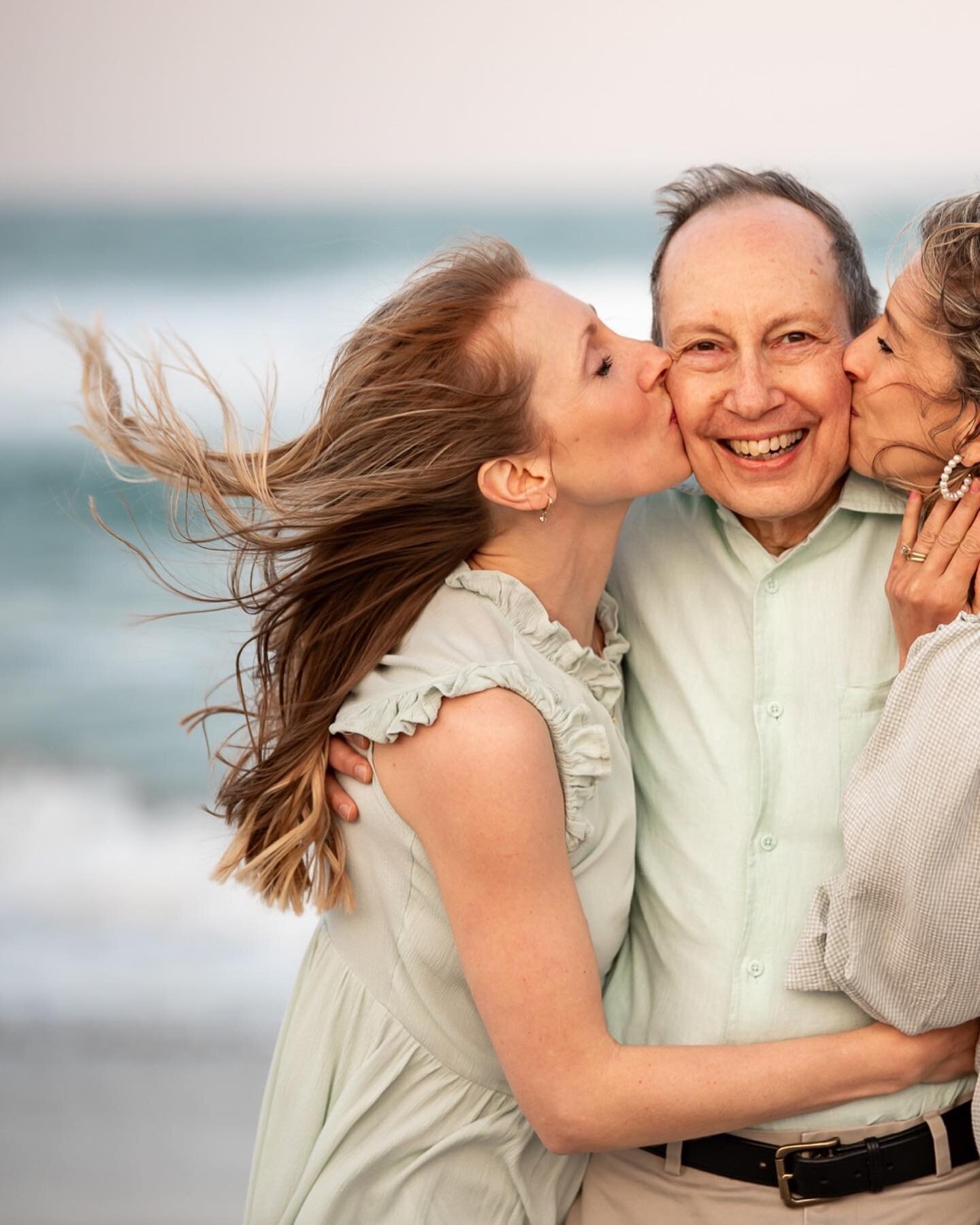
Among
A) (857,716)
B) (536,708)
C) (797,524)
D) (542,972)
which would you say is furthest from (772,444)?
(542,972)

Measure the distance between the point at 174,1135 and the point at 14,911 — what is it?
1.68 metres

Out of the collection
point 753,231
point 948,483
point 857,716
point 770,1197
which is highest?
point 753,231

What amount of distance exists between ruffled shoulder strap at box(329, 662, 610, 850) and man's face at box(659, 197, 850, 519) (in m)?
0.40

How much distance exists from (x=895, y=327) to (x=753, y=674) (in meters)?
0.46

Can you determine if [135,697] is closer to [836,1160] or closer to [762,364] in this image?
[762,364]

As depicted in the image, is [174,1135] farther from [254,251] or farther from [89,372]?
[254,251]

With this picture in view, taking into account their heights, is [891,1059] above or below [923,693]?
below

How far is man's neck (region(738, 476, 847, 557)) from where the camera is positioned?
6.16 feet

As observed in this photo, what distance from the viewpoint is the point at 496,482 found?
1.79m

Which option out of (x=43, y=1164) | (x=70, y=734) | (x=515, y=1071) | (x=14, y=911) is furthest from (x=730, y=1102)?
(x=70, y=734)

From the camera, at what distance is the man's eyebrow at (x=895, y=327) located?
5.67 ft

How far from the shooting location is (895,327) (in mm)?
1742

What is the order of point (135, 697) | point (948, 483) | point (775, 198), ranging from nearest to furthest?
point (948, 483)
point (775, 198)
point (135, 697)

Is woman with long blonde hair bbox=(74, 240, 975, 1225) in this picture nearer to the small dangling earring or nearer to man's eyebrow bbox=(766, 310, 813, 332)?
man's eyebrow bbox=(766, 310, 813, 332)
